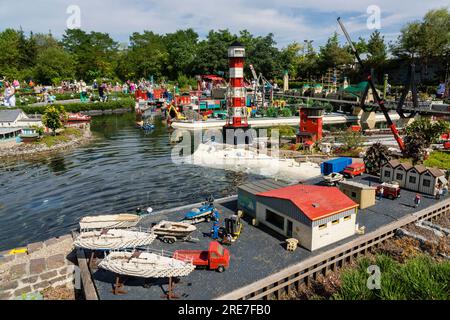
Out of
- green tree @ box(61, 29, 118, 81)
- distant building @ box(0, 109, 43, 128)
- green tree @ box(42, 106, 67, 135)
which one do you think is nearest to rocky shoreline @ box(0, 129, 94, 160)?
green tree @ box(42, 106, 67, 135)

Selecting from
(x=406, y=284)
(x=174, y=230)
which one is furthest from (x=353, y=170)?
(x=406, y=284)

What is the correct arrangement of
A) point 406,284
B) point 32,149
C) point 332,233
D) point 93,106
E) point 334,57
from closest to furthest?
1. point 406,284
2. point 332,233
3. point 32,149
4. point 93,106
5. point 334,57

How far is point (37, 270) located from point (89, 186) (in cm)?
2152

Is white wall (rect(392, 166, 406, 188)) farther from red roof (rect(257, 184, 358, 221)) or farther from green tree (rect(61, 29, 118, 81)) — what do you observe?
green tree (rect(61, 29, 118, 81))

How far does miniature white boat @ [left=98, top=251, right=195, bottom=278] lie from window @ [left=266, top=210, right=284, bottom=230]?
27.2 ft

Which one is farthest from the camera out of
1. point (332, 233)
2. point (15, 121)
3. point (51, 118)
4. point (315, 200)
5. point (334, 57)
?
point (334, 57)

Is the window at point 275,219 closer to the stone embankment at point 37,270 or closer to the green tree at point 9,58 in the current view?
the stone embankment at point 37,270

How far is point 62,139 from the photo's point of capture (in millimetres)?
67938

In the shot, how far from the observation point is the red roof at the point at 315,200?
23.6 metres

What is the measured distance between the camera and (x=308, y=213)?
2322 cm

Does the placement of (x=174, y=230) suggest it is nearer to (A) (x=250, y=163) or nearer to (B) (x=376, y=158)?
(B) (x=376, y=158)

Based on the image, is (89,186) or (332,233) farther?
(89,186)
